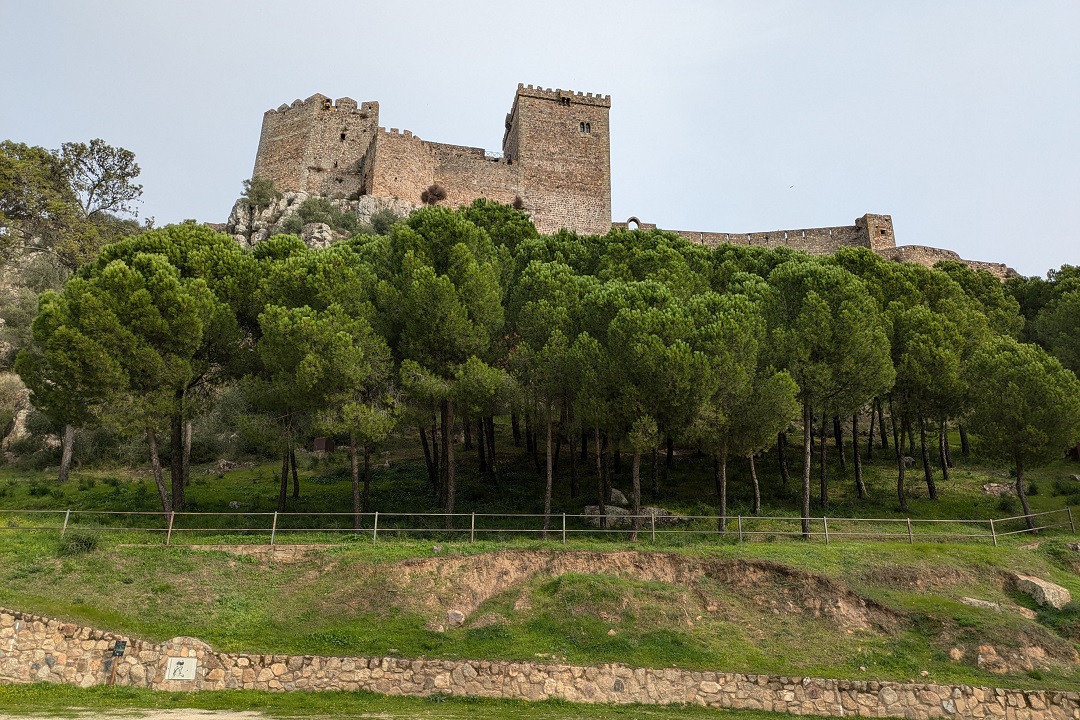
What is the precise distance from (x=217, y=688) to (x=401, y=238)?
15344 millimetres

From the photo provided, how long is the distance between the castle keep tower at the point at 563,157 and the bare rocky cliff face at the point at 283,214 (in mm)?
11062

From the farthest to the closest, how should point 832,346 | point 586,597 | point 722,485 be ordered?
point 832,346 < point 722,485 < point 586,597

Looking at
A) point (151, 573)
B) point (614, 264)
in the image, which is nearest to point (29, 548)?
point (151, 573)

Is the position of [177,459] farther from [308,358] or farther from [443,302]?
[443,302]

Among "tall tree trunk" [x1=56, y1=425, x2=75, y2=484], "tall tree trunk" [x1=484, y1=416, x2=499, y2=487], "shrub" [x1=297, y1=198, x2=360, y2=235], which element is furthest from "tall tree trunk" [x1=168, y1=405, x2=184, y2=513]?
"shrub" [x1=297, y1=198, x2=360, y2=235]

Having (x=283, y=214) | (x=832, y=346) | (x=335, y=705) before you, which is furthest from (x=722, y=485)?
(x=283, y=214)

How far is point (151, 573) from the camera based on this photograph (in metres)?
17.2

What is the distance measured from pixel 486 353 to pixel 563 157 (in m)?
44.2

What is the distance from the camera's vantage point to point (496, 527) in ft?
78.9

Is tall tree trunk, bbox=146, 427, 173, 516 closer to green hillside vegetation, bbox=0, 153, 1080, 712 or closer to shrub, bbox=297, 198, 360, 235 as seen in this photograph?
green hillside vegetation, bbox=0, 153, 1080, 712

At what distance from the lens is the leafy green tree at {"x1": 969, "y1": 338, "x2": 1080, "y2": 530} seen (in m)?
25.0

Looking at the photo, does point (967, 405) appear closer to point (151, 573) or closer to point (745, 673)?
point (745, 673)

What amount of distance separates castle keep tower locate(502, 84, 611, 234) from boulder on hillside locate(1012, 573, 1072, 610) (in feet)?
156

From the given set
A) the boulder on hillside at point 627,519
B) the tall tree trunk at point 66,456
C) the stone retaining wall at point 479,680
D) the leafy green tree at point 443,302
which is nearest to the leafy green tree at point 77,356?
the tall tree trunk at point 66,456
